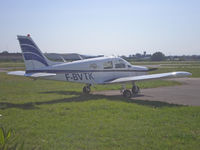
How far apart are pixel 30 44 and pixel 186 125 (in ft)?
30.3

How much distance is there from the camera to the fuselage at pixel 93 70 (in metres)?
13.7

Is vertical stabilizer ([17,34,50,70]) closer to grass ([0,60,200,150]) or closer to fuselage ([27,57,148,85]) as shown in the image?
fuselage ([27,57,148,85])

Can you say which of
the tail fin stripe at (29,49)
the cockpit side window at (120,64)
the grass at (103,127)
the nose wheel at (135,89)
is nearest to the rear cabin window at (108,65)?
the cockpit side window at (120,64)

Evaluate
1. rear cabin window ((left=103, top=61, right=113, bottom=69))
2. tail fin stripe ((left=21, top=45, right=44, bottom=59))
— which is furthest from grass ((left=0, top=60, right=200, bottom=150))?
rear cabin window ((left=103, top=61, right=113, bottom=69))

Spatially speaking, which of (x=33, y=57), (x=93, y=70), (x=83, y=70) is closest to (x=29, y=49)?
(x=33, y=57)

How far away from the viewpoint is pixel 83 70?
14.3 metres

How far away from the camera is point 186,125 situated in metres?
7.10

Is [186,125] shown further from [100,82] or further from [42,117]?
[100,82]

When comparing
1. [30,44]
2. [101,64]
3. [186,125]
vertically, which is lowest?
[186,125]

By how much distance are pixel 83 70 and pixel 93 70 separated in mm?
664

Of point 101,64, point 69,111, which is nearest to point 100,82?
point 101,64

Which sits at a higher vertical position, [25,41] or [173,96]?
[25,41]

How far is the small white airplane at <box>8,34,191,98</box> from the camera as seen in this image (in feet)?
41.9

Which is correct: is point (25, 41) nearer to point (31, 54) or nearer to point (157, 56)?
point (31, 54)
